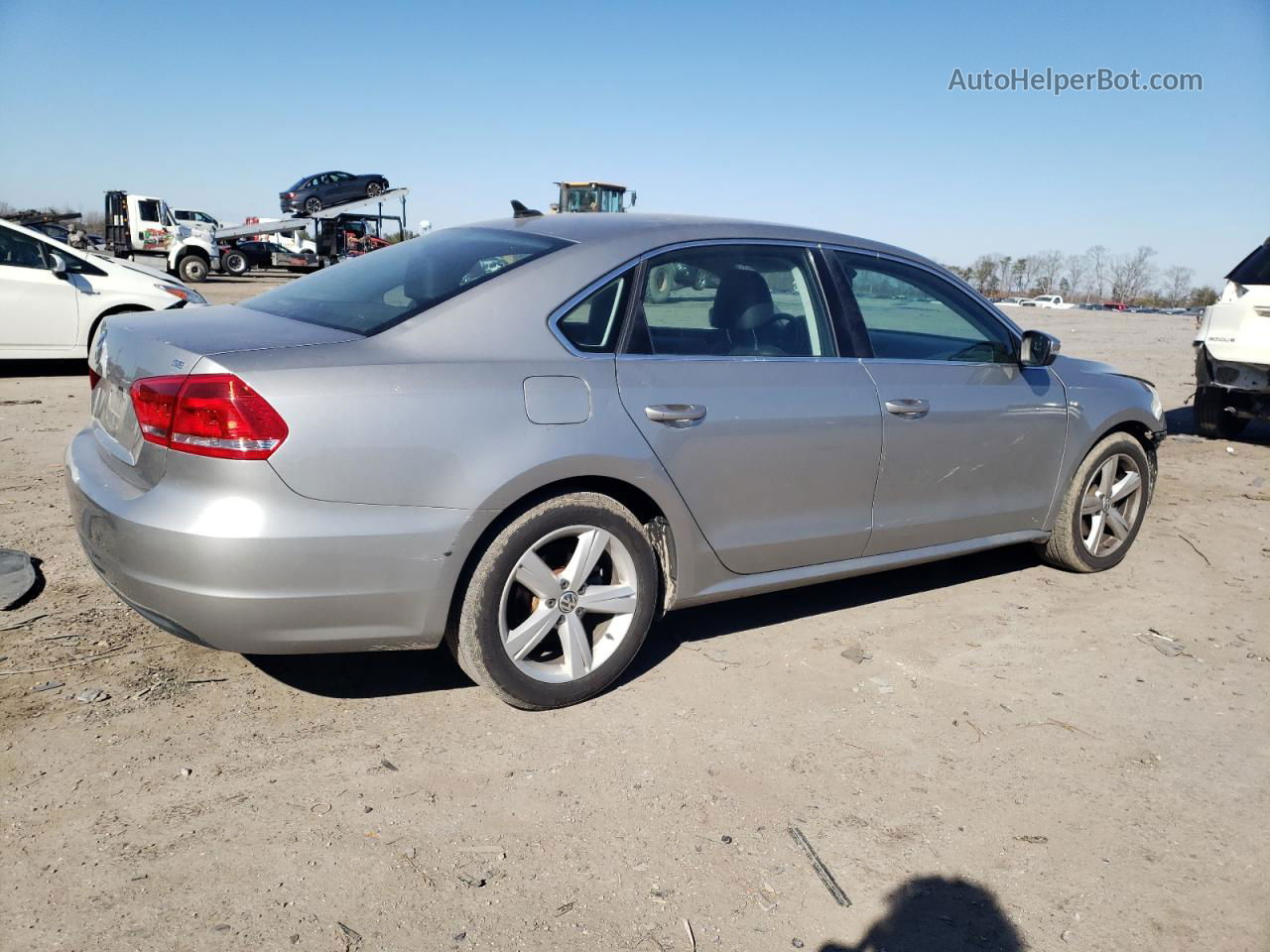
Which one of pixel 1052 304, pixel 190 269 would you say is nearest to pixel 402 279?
pixel 190 269

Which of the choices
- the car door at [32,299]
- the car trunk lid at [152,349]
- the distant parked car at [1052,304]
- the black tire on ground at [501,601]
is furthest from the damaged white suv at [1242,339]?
the distant parked car at [1052,304]

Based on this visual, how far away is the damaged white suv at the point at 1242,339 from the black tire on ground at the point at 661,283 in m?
6.90

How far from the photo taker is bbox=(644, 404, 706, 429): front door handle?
3.40 m

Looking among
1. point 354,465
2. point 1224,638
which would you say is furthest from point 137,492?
point 1224,638

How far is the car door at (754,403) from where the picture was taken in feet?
11.5

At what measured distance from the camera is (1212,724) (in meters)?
3.61

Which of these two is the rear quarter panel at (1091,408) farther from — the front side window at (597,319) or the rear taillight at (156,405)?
the rear taillight at (156,405)

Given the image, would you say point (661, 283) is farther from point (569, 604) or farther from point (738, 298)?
point (569, 604)

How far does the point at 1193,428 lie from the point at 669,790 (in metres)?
9.10

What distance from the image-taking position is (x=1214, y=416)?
941 cm

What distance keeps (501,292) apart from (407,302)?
31 cm

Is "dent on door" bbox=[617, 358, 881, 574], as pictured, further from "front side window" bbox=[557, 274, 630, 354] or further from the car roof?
the car roof

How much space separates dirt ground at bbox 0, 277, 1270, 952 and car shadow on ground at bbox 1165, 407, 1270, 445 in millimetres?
5909

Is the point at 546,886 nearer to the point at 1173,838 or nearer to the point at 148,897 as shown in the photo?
the point at 148,897
